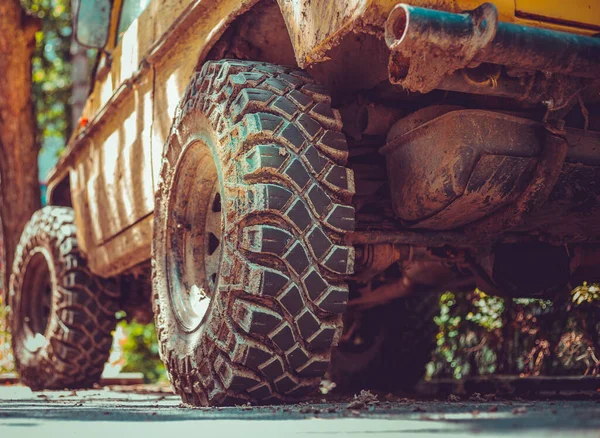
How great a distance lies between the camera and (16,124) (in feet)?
32.7

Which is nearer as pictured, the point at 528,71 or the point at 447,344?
the point at 528,71

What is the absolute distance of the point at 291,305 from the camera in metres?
3.04

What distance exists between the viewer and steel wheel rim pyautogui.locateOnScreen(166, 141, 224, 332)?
3.90 metres

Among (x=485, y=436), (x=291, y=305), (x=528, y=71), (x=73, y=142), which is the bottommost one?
(x=485, y=436)

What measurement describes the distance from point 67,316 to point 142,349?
5044mm

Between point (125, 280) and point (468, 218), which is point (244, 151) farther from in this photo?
point (125, 280)

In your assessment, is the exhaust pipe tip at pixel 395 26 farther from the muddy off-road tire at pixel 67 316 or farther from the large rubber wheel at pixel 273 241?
the muddy off-road tire at pixel 67 316

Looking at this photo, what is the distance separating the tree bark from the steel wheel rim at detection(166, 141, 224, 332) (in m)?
6.18

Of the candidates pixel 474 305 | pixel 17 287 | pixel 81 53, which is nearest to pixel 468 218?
pixel 474 305

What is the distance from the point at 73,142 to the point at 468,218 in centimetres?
350

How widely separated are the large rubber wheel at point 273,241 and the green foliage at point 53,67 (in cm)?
1103

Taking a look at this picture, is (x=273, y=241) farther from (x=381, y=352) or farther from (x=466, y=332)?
(x=466, y=332)

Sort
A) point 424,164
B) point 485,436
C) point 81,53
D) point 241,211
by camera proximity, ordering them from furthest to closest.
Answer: point 81,53 < point 424,164 < point 241,211 < point 485,436

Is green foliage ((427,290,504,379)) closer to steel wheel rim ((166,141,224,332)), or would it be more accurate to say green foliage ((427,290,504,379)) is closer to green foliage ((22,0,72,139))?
steel wheel rim ((166,141,224,332))
